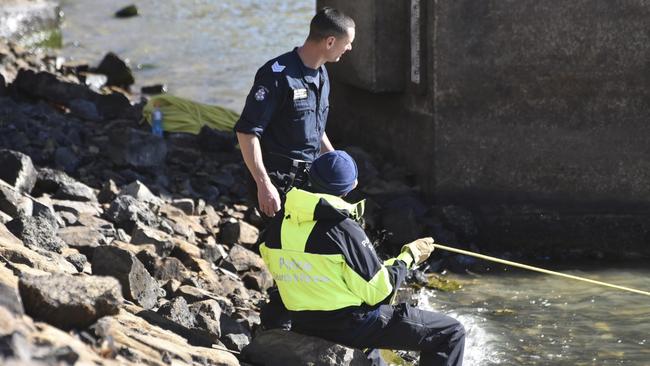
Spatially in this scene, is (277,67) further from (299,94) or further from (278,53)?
(278,53)

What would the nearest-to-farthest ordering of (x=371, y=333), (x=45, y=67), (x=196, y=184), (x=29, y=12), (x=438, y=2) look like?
(x=371, y=333) → (x=438, y=2) → (x=196, y=184) → (x=45, y=67) → (x=29, y=12)

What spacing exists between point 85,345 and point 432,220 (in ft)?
16.5

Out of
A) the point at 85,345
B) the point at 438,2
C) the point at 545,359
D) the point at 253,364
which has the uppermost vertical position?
the point at 438,2

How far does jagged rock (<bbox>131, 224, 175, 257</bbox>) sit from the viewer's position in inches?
286

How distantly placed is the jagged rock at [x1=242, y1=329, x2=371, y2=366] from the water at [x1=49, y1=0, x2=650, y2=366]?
5.76 ft

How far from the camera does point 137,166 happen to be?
31.0ft

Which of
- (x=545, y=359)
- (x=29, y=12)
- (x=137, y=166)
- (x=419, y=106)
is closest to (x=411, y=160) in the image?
(x=419, y=106)

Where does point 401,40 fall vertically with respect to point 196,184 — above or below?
above

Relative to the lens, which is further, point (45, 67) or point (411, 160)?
point (45, 67)

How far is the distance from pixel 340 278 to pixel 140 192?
357 cm

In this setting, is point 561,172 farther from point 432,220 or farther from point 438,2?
point 438,2

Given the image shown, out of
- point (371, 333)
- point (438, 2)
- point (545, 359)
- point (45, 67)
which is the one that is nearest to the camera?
point (371, 333)

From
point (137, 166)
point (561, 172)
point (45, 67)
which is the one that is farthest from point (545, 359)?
point (45, 67)

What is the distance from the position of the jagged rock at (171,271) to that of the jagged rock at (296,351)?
51.7 inches
